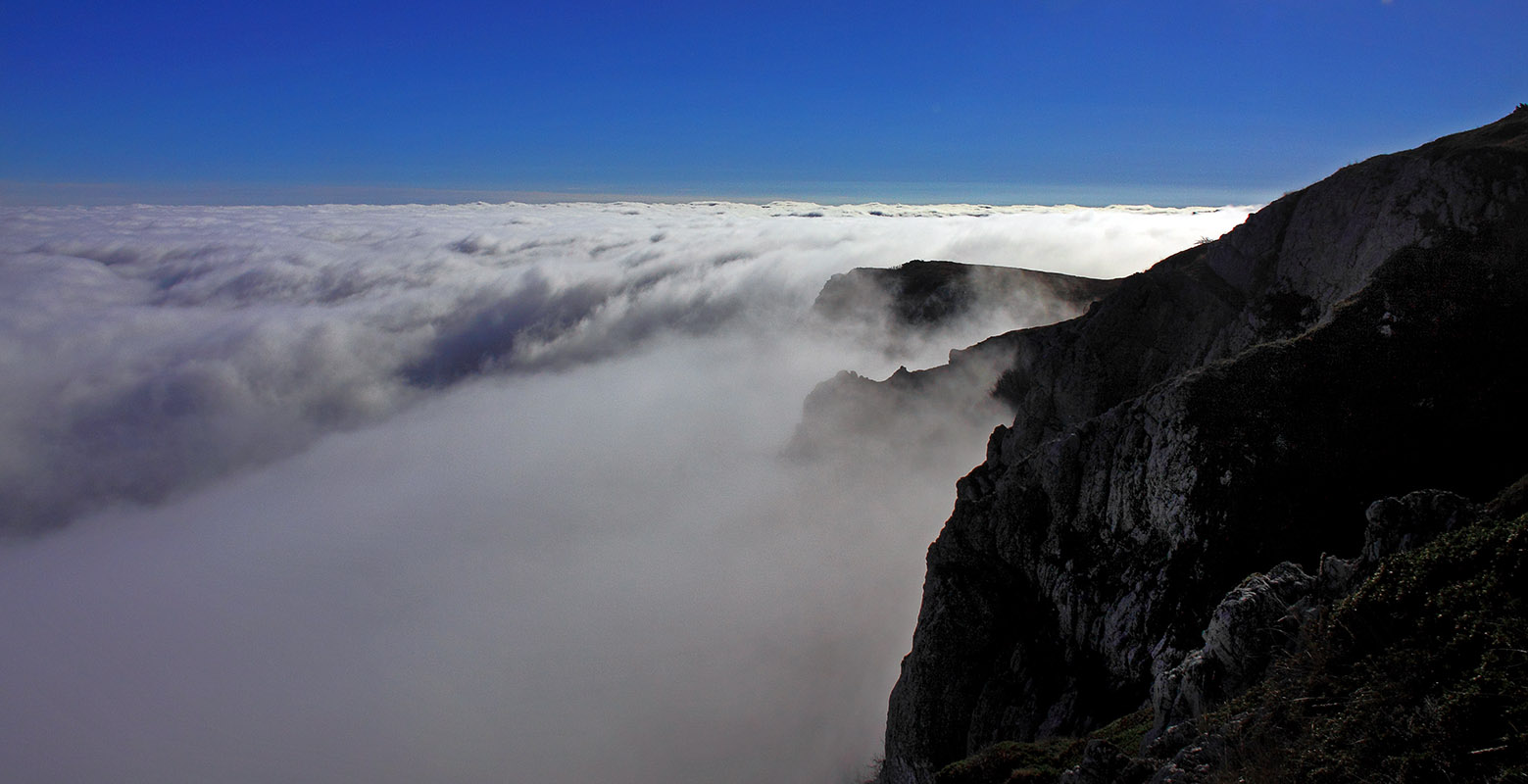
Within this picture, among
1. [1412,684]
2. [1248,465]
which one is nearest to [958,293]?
[1248,465]

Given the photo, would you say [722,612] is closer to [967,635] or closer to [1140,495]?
[967,635]

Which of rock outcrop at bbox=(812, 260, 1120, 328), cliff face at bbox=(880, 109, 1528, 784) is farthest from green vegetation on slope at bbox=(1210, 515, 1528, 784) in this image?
rock outcrop at bbox=(812, 260, 1120, 328)

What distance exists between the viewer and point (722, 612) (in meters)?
84.1

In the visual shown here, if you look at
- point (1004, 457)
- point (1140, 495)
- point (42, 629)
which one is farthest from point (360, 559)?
point (1140, 495)

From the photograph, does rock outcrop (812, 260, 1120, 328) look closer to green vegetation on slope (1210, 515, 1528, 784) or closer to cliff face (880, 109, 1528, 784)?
cliff face (880, 109, 1528, 784)

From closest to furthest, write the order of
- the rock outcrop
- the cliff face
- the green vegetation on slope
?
the green vegetation on slope
the cliff face
the rock outcrop

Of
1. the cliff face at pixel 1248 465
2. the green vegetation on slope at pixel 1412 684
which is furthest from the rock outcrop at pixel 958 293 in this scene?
the green vegetation on slope at pixel 1412 684

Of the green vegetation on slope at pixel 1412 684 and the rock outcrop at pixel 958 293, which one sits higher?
the rock outcrop at pixel 958 293

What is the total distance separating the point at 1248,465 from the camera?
1992 cm

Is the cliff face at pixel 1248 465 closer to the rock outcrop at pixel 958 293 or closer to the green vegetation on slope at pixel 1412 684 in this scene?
the green vegetation on slope at pixel 1412 684

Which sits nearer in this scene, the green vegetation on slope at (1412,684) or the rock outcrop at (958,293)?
the green vegetation on slope at (1412,684)

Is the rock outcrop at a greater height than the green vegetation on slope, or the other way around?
the rock outcrop

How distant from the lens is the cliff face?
19.0 metres

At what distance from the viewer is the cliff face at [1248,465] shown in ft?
62.2
